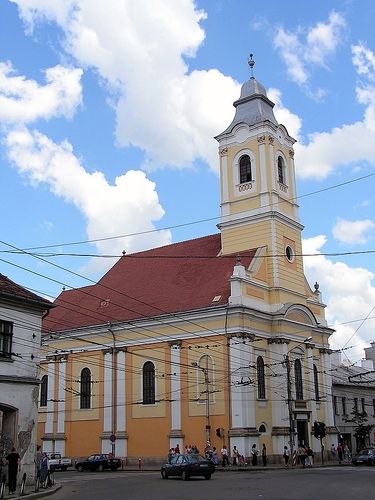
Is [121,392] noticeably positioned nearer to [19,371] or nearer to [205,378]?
[205,378]

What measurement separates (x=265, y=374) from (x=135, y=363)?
32.1ft

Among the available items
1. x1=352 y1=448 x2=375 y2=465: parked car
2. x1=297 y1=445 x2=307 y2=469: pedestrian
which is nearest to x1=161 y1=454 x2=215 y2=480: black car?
x1=297 y1=445 x2=307 y2=469: pedestrian

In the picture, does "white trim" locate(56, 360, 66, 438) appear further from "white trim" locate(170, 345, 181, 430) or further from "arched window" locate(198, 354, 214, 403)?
"arched window" locate(198, 354, 214, 403)

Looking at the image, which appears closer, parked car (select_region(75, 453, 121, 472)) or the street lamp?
the street lamp

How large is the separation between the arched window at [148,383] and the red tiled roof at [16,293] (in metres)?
20.9

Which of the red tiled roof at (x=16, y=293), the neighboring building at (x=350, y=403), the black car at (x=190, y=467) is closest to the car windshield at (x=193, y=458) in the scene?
the black car at (x=190, y=467)

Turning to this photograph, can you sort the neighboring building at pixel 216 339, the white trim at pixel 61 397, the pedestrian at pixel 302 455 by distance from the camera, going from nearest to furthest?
the pedestrian at pixel 302 455 < the neighboring building at pixel 216 339 < the white trim at pixel 61 397

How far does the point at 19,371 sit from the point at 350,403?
141ft

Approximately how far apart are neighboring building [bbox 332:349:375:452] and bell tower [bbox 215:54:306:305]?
1483 cm

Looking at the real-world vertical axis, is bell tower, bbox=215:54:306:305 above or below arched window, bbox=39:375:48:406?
above

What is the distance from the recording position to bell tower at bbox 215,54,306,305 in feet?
155

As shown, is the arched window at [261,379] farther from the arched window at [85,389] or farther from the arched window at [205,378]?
the arched window at [85,389]

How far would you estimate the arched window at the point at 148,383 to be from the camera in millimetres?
46531

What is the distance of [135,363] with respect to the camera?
47781 millimetres
